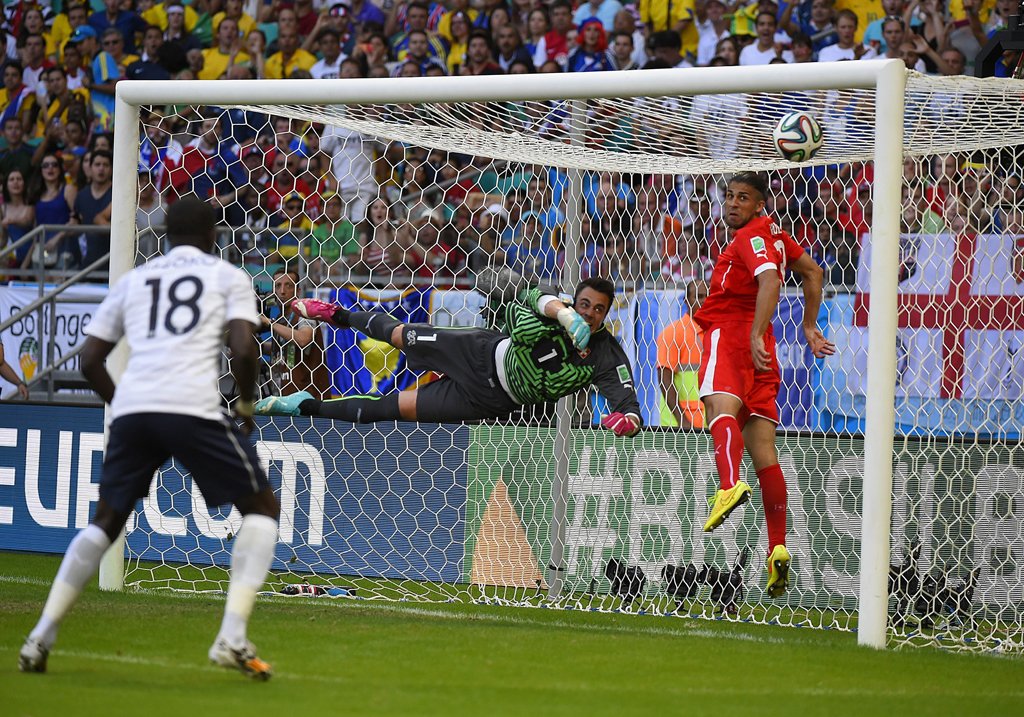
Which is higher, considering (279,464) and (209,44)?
(209,44)

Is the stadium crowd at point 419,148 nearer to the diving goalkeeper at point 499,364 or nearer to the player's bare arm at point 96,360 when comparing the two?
the diving goalkeeper at point 499,364

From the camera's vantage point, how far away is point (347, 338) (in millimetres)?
10258

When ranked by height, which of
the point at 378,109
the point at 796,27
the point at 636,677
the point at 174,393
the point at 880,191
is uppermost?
the point at 796,27

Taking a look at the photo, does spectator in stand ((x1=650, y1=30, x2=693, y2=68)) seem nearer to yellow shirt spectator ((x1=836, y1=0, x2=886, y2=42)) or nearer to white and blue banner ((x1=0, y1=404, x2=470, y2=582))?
yellow shirt spectator ((x1=836, y1=0, x2=886, y2=42))

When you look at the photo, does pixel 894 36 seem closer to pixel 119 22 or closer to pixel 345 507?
pixel 345 507

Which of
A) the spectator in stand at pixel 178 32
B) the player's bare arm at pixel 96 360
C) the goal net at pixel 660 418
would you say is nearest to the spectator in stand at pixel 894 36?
the goal net at pixel 660 418

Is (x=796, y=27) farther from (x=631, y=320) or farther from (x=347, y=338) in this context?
(x=347, y=338)

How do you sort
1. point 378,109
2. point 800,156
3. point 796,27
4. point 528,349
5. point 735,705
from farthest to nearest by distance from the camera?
1. point 796,27
2. point 378,109
3. point 528,349
4. point 800,156
5. point 735,705

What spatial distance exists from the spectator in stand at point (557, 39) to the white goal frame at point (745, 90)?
225 inches

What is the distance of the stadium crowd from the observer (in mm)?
10102

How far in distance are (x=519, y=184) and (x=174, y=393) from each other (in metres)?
5.30

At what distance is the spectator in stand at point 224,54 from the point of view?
49.8 ft

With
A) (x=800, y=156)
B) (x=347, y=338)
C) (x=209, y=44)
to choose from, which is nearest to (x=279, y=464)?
(x=347, y=338)

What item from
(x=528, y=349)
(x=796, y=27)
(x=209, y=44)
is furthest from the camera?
(x=209, y=44)
